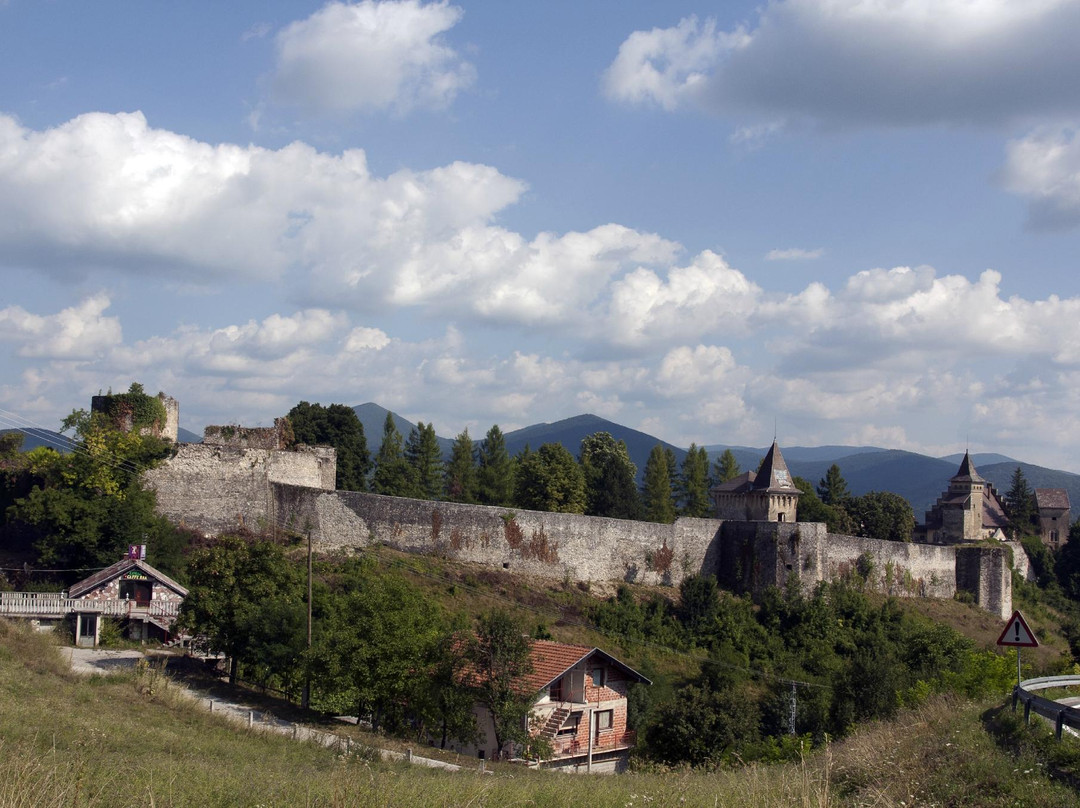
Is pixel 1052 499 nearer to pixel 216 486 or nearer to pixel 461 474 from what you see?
pixel 461 474

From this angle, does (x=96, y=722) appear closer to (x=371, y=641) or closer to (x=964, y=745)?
(x=371, y=641)

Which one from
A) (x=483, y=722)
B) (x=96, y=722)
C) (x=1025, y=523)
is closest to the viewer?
(x=96, y=722)

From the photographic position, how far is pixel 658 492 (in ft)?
212

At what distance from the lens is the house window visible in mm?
28720

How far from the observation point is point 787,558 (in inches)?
1834

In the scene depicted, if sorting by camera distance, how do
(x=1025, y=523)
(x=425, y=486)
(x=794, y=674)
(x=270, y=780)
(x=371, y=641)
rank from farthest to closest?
(x=1025, y=523) → (x=425, y=486) → (x=794, y=674) → (x=371, y=641) → (x=270, y=780)

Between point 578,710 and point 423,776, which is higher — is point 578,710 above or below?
below

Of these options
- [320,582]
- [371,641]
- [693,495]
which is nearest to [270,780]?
[371,641]

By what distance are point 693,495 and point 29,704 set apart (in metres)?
58.3

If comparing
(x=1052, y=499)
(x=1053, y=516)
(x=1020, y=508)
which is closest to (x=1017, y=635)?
(x=1020, y=508)

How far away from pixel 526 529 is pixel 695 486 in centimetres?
3171

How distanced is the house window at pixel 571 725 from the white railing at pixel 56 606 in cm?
1266

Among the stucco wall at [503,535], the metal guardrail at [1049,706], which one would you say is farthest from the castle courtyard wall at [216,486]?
the metal guardrail at [1049,706]

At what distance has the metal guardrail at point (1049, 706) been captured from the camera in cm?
1096
